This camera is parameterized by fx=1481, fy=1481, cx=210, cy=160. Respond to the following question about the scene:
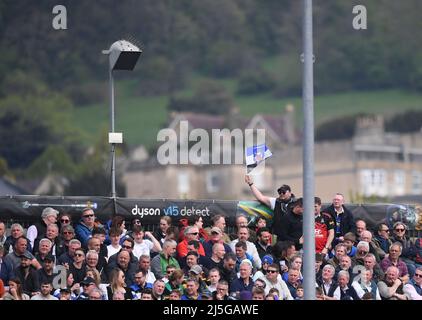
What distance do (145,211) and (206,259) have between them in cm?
178

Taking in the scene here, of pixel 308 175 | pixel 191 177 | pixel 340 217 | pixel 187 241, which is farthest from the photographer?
pixel 191 177

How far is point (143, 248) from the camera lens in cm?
2097

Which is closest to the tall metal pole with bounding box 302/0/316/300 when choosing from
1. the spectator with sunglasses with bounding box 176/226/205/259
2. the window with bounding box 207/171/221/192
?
the spectator with sunglasses with bounding box 176/226/205/259

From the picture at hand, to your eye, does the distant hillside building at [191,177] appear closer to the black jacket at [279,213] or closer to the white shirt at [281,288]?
the black jacket at [279,213]

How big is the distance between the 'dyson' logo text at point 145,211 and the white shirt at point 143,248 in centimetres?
119

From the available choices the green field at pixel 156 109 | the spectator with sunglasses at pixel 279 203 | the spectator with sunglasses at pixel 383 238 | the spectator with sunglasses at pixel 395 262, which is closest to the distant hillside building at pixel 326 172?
the green field at pixel 156 109

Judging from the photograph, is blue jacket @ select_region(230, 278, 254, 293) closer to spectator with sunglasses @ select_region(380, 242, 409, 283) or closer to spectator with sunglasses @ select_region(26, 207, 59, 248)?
spectator with sunglasses @ select_region(380, 242, 409, 283)

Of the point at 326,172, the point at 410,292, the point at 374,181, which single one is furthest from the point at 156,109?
the point at 410,292

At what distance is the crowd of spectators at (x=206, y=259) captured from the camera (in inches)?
782

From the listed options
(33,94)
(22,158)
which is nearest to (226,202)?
(22,158)

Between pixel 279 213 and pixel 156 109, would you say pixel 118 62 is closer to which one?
pixel 279 213

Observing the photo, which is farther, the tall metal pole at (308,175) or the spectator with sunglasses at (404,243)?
the spectator with sunglasses at (404,243)
